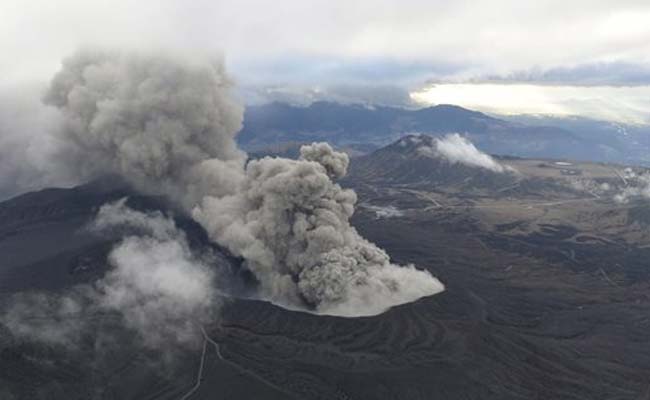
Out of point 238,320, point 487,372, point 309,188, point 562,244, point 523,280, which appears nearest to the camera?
point 487,372

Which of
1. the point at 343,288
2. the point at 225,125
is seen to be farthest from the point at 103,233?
the point at 343,288

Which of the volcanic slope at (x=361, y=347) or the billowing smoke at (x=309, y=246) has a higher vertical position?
the billowing smoke at (x=309, y=246)

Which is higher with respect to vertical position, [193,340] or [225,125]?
[225,125]

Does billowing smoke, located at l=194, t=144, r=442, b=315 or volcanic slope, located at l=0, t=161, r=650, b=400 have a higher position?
billowing smoke, located at l=194, t=144, r=442, b=315

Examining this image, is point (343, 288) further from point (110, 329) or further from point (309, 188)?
point (110, 329)

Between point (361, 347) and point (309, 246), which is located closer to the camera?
point (361, 347)

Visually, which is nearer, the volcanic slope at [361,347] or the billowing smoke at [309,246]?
the volcanic slope at [361,347]

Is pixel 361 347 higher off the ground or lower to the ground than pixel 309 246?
lower

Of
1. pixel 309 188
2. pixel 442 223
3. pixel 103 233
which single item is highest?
pixel 309 188

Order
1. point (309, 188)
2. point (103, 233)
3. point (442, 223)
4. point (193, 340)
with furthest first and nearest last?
point (442, 223)
point (103, 233)
point (309, 188)
point (193, 340)

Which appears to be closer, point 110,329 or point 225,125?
point 110,329

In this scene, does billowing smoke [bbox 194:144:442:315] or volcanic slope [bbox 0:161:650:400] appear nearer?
volcanic slope [bbox 0:161:650:400]
